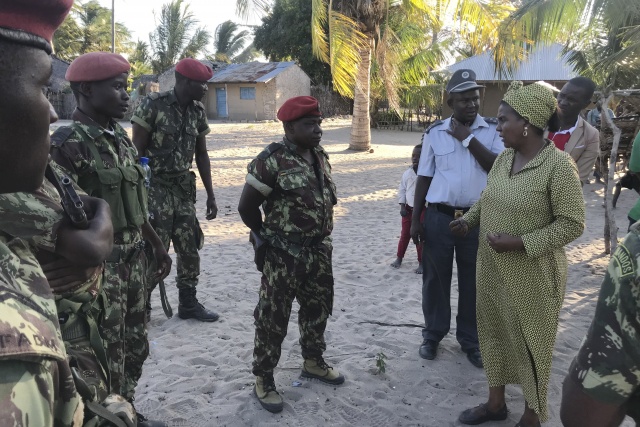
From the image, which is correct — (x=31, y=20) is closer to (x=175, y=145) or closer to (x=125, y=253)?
(x=125, y=253)

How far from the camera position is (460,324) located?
378cm

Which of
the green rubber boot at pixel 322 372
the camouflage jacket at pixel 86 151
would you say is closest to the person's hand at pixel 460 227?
the green rubber boot at pixel 322 372

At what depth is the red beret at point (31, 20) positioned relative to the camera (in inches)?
32.2

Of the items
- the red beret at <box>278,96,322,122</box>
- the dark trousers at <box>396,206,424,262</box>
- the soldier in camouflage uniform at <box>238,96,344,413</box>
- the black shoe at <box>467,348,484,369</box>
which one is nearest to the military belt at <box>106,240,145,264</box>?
the soldier in camouflage uniform at <box>238,96,344,413</box>

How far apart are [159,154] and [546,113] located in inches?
110

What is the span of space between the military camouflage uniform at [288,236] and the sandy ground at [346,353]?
0.42 meters

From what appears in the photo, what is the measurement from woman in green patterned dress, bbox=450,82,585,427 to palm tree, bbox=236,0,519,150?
8.80m

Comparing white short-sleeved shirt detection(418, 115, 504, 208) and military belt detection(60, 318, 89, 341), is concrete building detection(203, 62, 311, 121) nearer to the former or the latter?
white short-sleeved shirt detection(418, 115, 504, 208)

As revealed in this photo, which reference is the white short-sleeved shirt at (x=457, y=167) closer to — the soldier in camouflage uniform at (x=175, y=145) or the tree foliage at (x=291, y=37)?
the soldier in camouflage uniform at (x=175, y=145)

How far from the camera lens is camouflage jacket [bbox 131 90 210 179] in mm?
3926

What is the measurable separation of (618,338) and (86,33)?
1621 inches

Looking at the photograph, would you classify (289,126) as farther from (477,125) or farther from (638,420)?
(638,420)

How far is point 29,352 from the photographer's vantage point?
0.69 m

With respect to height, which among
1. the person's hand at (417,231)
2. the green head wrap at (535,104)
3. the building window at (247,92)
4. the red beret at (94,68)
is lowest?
the person's hand at (417,231)
